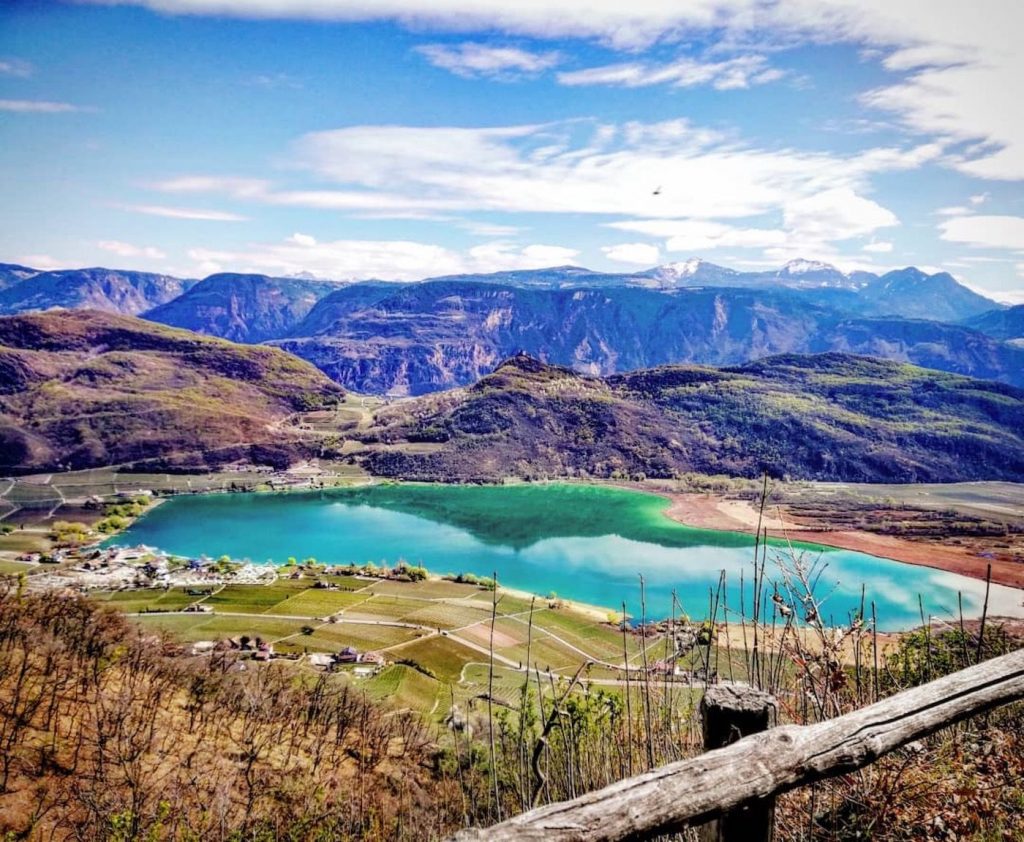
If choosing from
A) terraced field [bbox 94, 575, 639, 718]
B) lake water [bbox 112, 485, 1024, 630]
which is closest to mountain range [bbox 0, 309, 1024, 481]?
lake water [bbox 112, 485, 1024, 630]

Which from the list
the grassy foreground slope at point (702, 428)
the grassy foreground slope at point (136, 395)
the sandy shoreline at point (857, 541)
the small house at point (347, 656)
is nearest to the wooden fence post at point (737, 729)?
the small house at point (347, 656)

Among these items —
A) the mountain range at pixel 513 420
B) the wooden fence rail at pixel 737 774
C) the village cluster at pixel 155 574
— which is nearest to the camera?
the wooden fence rail at pixel 737 774

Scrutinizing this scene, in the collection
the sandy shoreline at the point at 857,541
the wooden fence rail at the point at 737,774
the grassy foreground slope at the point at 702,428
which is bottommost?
the sandy shoreline at the point at 857,541

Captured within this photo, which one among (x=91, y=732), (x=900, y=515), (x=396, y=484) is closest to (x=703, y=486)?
(x=900, y=515)

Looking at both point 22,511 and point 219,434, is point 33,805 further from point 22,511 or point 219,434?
point 219,434

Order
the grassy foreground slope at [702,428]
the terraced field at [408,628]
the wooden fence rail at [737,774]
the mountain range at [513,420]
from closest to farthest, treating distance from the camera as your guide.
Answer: the wooden fence rail at [737,774] < the terraced field at [408,628] < the mountain range at [513,420] < the grassy foreground slope at [702,428]

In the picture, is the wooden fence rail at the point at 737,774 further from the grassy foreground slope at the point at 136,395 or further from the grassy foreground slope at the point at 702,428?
the grassy foreground slope at the point at 136,395

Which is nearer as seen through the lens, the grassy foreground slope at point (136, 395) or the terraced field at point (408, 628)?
the terraced field at point (408, 628)
